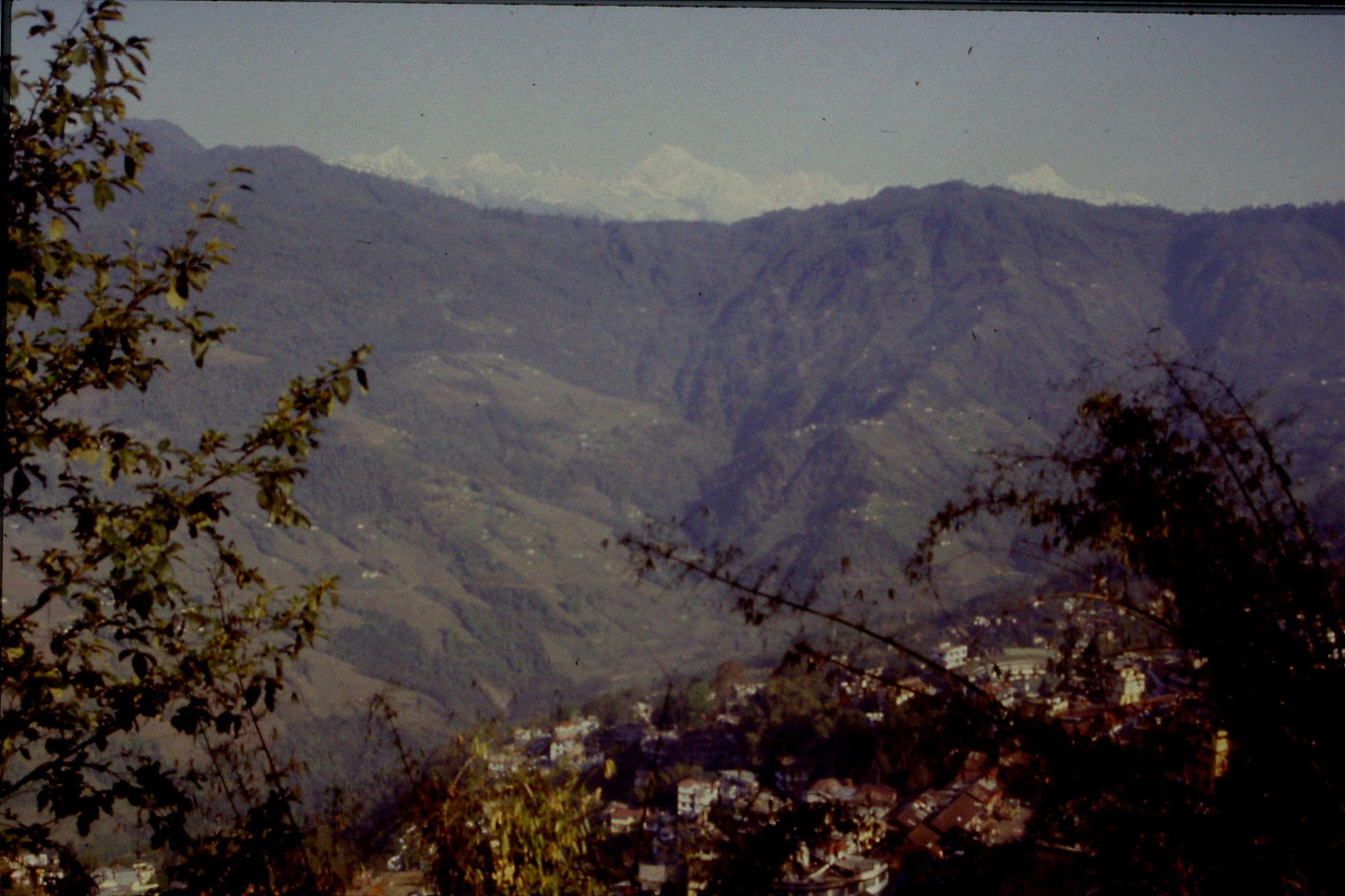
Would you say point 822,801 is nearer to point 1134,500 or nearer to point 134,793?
point 1134,500

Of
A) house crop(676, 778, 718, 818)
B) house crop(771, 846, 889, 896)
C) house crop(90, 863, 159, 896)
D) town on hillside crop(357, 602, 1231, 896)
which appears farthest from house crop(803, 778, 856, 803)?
house crop(90, 863, 159, 896)

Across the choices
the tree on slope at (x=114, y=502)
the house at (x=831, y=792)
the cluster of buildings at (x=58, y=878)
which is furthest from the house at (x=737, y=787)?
the cluster of buildings at (x=58, y=878)

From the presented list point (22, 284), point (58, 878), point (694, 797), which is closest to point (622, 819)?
point (694, 797)

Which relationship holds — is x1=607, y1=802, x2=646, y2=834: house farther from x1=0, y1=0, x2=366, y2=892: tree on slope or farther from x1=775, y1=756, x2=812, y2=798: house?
x1=0, y1=0, x2=366, y2=892: tree on slope

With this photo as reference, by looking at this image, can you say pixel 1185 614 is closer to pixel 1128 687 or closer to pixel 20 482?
pixel 1128 687

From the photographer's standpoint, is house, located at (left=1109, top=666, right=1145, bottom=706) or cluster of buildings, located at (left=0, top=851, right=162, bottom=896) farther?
house, located at (left=1109, top=666, right=1145, bottom=706)

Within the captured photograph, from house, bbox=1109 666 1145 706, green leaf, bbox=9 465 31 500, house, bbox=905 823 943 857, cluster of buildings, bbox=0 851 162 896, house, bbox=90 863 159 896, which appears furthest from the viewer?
house, bbox=1109 666 1145 706

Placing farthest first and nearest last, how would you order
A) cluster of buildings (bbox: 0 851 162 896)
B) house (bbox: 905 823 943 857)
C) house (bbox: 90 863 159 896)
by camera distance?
house (bbox: 905 823 943 857) < house (bbox: 90 863 159 896) < cluster of buildings (bbox: 0 851 162 896)
